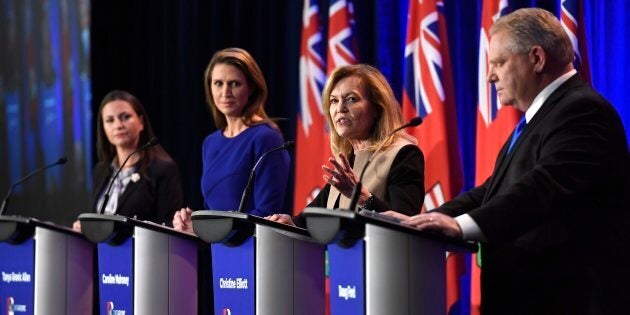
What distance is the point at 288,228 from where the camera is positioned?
3.35 metres

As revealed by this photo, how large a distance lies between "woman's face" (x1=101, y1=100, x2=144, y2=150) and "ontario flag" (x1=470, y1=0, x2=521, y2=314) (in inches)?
72.1

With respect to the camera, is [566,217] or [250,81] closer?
[566,217]

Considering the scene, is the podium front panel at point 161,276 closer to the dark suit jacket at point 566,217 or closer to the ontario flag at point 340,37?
the dark suit jacket at point 566,217

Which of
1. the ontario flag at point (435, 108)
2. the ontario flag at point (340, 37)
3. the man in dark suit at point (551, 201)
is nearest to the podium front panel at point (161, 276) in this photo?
the man in dark suit at point (551, 201)

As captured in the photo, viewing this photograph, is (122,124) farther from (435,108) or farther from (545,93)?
(545,93)

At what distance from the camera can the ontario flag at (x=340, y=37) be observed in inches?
222

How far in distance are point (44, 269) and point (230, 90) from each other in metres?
1.14

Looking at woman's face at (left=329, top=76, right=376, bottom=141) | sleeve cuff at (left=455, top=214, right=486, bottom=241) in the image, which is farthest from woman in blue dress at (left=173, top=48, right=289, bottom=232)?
sleeve cuff at (left=455, top=214, right=486, bottom=241)

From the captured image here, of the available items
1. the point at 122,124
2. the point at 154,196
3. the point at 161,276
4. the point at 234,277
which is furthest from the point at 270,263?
the point at 122,124

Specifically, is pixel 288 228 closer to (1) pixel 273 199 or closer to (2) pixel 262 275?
(2) pixel 262 275

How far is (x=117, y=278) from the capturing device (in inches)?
159

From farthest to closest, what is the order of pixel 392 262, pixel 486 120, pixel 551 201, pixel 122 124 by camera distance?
pixel 122 124 < pixel 486 120 < pixel 392 262 < pixel 551 201

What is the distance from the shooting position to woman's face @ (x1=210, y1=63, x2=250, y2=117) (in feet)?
15.0

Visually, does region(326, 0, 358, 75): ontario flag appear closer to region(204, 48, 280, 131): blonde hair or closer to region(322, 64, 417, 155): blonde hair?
region(204, 48, 280, 131): blonde hair
